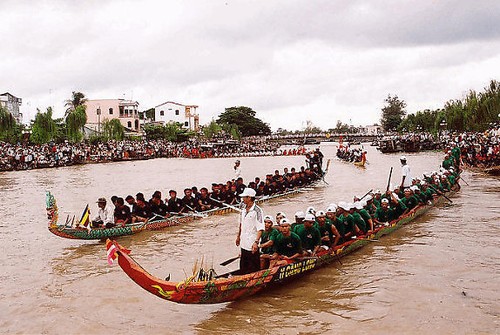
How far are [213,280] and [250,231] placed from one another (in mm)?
962

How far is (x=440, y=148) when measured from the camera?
53844 millimetres

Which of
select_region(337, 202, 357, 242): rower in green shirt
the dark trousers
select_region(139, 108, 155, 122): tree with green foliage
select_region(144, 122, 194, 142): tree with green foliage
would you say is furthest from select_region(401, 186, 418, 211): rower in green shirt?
select_region(139, 108, 155, 122): tree with green foliage

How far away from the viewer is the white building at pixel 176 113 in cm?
10225

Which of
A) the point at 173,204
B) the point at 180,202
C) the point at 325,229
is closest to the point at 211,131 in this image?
the point at 180,202

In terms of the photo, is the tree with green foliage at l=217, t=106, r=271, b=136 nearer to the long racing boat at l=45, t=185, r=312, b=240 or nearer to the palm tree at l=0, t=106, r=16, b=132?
the palm tree at l=0, t=106, r=16, b=132

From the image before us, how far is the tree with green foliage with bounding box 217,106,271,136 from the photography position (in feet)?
316

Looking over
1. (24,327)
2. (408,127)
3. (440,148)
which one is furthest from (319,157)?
(408,127)

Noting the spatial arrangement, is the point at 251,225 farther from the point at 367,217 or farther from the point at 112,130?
the point at 112,130

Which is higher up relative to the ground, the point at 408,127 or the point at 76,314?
the point at 408,127

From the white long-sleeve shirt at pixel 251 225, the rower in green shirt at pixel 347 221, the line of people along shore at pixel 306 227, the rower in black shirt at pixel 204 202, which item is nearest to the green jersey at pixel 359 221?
the line of people along shore at pixel 306 227

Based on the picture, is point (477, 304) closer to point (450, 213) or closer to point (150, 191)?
point (450, 213)

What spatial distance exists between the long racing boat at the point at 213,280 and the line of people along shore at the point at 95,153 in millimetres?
35849

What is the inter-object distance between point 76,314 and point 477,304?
6.75 meters

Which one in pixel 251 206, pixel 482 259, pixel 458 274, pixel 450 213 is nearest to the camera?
pixel 251 206
